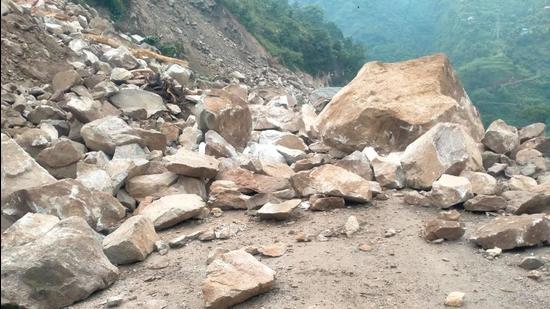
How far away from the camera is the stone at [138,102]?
647 cm

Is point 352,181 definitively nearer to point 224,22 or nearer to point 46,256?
point 46,256

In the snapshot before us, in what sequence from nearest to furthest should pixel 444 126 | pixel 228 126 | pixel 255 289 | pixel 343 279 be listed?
pixel 255 289 → pixel 343 279 → pixel 444 126 → pixel 228 126

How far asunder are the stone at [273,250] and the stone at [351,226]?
0.48 m

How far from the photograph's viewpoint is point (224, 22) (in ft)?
110

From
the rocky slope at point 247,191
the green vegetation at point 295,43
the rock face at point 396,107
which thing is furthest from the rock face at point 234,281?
the green vegetation at point 295,43

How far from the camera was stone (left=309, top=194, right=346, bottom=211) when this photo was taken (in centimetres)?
418

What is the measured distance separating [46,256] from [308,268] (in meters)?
1.42

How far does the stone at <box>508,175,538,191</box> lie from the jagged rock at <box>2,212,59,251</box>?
363cm

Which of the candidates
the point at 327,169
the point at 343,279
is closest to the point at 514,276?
the point at 343,279

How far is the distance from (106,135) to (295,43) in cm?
3784

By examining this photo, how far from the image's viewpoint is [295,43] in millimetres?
42062

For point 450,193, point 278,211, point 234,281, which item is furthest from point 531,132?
point 234,281

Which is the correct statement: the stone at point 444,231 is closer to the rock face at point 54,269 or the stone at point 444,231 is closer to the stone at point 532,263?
the stone at point 532,263

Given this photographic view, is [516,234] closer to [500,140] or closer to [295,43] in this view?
[500,140]
